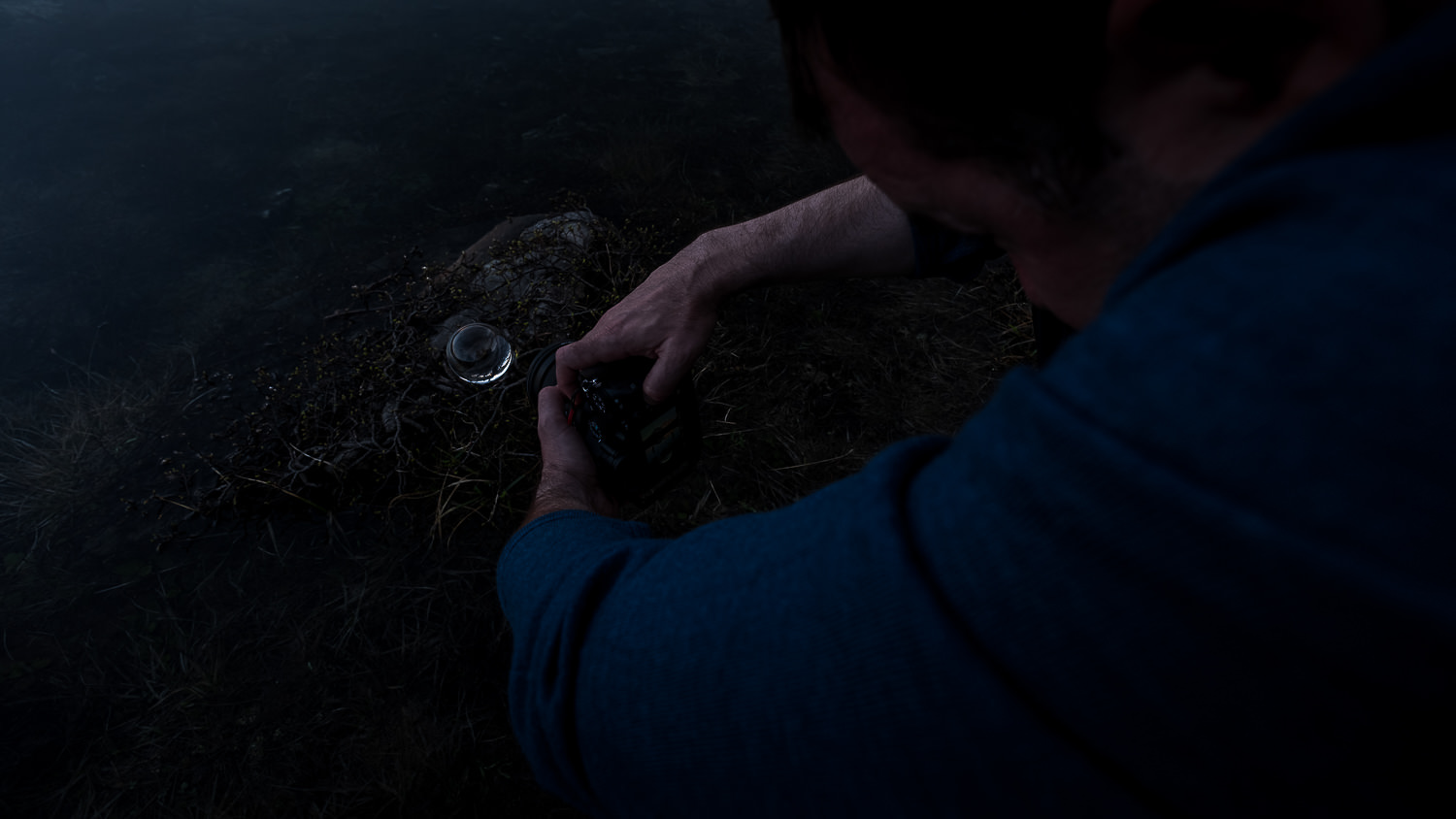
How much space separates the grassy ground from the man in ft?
6.10

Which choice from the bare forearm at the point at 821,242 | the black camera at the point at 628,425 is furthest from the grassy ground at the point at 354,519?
→ the bare forearm at the point at 821,242

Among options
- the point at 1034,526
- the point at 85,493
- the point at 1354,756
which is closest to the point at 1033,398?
the point at 1034,526

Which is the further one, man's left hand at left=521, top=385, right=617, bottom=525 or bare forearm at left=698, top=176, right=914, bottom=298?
bare forearm at left=698, top=176, right=914, bottom=298

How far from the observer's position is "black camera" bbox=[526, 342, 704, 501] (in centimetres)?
182

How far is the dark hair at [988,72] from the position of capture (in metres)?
0.66

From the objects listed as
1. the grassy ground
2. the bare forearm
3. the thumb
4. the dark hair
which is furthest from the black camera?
the dark hair

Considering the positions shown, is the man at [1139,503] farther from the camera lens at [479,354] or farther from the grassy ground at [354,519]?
the camera lens at [479,354]

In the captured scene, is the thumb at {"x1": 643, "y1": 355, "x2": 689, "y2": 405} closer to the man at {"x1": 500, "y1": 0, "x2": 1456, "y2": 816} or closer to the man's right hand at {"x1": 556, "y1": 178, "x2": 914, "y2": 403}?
the man's right hand at {"x1": 556, "y1": 178, "x2": 914, "y2": 403}

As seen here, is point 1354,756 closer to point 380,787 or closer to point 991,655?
point 991,655

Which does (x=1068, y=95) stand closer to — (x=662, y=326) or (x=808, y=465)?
(x=662, y=326)

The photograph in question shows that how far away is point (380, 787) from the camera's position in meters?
2.10

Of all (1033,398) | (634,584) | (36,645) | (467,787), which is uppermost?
(1033,398)

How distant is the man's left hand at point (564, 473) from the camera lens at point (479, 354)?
1134 mm

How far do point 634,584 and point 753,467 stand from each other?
6.48 feet
